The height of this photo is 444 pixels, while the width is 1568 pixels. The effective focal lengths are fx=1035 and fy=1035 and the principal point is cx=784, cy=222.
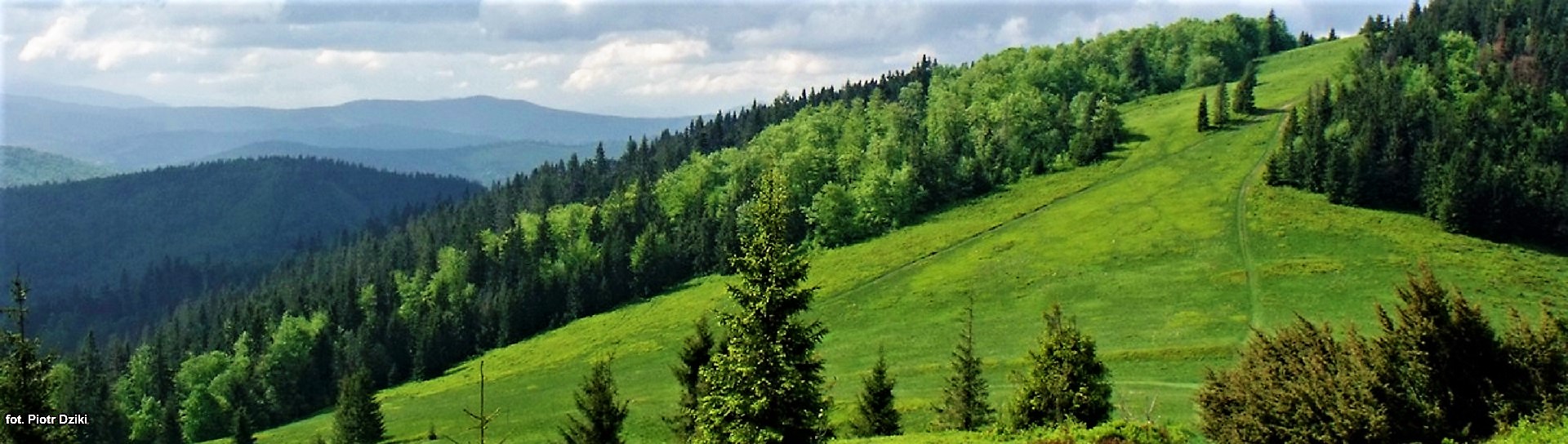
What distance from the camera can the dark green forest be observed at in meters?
95.7

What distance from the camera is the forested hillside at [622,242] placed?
469 ft

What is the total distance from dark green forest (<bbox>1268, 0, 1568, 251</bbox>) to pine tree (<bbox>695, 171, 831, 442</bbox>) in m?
88.6

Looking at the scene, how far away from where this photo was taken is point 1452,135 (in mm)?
110438

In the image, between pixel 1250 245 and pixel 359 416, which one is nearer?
pixel 359 416

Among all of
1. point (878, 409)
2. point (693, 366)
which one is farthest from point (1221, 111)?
point (693, 366)

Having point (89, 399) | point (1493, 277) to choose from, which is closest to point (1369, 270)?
point (1493, 277)

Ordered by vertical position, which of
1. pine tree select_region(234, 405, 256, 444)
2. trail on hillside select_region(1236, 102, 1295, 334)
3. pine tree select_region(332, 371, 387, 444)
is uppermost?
trail on hillside select_region(1236, 102, 1295, 334)

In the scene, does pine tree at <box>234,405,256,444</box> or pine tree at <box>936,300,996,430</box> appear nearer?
pine tree at <box>936,300,996,430</box>

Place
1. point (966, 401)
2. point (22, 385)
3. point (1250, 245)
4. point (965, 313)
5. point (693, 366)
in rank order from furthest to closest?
point (1250, 245), point (965, 313), point (966, 401), point (693, 366), point (22, 385)

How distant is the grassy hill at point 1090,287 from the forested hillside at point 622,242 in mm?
9079

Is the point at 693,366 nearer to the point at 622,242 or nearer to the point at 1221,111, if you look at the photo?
the point at 622,242

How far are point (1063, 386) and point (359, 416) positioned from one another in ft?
198

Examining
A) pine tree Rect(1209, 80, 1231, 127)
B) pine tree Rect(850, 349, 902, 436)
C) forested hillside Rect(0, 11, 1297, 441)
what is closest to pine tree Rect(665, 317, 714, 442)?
pine tree Rect(850, 349, 902, 436)

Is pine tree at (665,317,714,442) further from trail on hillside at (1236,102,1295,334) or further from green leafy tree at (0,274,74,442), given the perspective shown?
trail on hillside at (1236,102,1295,334)
